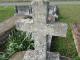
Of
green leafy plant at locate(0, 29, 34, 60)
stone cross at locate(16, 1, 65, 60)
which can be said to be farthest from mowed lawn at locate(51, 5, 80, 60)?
stone cross at locate(16, 1, 65, 60)

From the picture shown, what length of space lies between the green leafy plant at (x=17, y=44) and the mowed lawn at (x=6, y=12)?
4047 millimetres

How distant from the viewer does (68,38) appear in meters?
11.7

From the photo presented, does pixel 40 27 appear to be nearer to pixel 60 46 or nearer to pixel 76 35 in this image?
pixel 60 46

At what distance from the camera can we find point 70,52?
10.2 metres

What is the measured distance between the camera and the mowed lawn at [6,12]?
14789 millimetres

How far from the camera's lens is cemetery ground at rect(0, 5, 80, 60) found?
10.3 m

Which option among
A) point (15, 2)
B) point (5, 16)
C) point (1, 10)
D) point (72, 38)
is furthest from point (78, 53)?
point (15, 2)

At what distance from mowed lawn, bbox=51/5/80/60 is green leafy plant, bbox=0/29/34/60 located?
3.98 feet

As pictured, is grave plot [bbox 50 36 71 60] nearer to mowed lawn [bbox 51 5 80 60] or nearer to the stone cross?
mowed lawn [bbox 51 5 80 60]

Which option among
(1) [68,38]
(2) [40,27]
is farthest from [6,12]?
(2) [40,27]

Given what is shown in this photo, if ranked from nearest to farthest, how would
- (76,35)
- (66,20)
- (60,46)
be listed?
1. (60,46)
2. (76,35)
3. (66,20)

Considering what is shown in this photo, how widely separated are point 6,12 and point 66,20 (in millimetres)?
4124

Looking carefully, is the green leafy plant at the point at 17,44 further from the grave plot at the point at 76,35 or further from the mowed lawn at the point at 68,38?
the grave plot at the point at 76,35

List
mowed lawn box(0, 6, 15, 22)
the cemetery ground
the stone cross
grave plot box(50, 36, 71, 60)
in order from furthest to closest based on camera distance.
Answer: mowed lawn box(0, 6, 15, 22) < the cemetery ground < grave plot box(50, 36, 71, 60) < the stone cross
